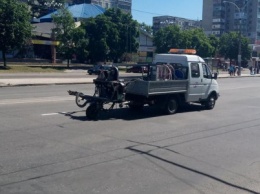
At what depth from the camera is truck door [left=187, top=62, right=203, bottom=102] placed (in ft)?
51.6

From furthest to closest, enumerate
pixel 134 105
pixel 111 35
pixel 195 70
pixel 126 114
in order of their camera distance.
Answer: pixel 111 35
pixel 195 70
pixel 134 105
pixel 126 114

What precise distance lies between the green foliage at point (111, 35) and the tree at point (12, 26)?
→ 13037 millimetres

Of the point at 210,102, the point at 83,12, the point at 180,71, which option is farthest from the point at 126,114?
the point at 83,12

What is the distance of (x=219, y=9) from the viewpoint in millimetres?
165000

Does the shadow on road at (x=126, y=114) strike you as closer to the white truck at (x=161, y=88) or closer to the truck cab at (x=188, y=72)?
the white truck at (x=161, y=88)

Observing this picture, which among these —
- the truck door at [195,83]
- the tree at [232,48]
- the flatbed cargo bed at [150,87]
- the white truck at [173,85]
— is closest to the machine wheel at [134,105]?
the white truck at [173,85]

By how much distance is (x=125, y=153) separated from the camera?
28.1ft

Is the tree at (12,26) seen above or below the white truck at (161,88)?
above

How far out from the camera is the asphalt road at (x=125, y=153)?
6531mm

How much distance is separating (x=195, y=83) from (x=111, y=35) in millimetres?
47730

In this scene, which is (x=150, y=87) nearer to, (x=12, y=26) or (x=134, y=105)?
(x=134, y=105)

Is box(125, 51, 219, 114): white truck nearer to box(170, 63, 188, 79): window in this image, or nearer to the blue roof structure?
box(170, 63, 188, 79): window

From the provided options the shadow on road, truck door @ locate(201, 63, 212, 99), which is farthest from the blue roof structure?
the shadow on road

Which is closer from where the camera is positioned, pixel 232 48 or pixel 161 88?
pixel 161 88
